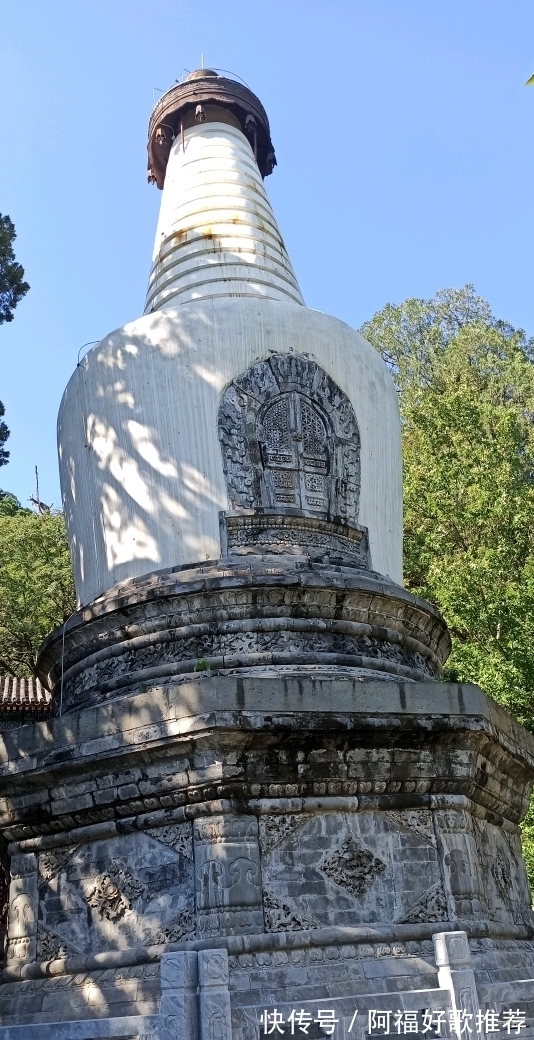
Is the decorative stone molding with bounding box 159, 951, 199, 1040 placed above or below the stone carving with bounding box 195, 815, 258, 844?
below

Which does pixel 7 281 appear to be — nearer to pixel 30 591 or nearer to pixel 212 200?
pixel 212 200

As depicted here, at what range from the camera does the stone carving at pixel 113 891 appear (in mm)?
6430

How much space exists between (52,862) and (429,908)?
272cm

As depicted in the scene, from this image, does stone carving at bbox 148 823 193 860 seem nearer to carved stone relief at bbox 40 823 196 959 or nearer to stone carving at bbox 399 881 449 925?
carved stone relief at bbox 40 823 196 959

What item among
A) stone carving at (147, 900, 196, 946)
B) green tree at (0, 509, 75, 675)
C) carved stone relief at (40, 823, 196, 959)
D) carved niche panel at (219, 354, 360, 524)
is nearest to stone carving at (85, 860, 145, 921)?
carved stone relief at (40, 823, 196, 959)

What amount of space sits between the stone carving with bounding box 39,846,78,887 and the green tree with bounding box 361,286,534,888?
290 inches

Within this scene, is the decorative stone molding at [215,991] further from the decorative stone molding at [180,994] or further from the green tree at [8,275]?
the green tree at [8,275]

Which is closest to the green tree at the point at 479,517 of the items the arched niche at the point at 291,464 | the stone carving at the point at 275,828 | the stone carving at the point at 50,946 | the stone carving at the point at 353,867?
the arched niche at the point at 291,464

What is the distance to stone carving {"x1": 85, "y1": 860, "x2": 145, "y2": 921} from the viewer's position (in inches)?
253

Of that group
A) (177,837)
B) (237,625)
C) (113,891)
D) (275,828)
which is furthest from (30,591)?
(275,828)

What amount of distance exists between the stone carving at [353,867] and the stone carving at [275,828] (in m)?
0.30

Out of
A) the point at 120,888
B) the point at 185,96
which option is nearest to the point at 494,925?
the point at 120,888

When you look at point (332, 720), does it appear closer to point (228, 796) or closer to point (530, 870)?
point (228, 796)

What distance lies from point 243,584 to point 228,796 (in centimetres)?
193
